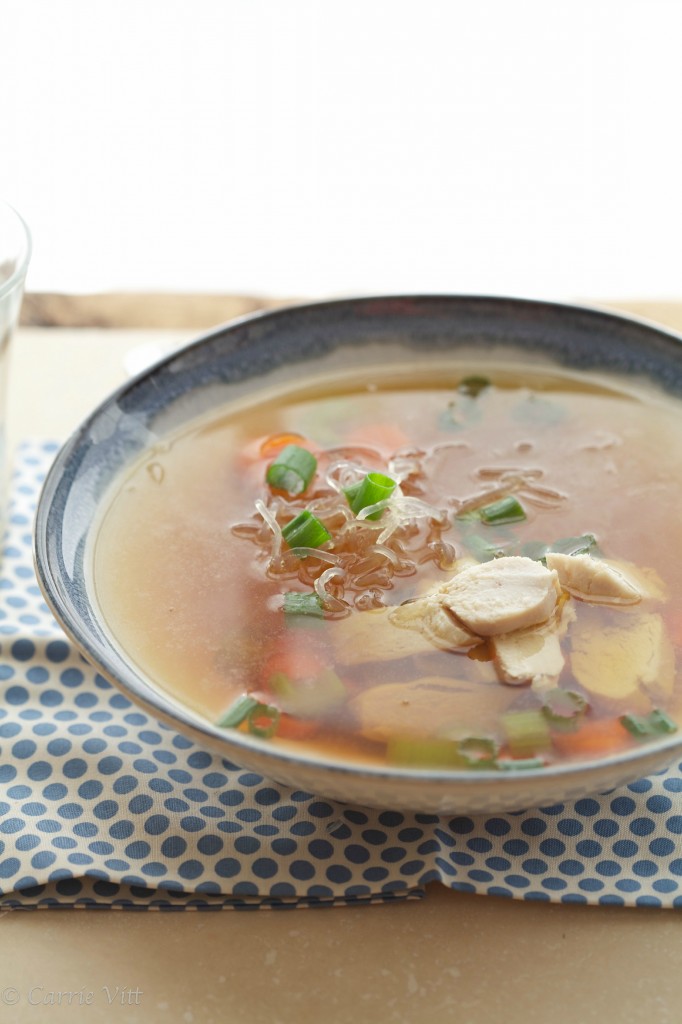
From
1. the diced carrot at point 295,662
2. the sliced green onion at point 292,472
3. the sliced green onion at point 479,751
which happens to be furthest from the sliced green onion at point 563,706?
the sliced green onion at point 292,472

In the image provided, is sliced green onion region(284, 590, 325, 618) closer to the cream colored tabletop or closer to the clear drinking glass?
the cream colored tabletop

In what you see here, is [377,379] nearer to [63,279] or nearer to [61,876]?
[61,876]

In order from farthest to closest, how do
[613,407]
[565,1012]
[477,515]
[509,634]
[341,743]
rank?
1. [613,407]
2. [477,515]
3. [509,634]
4. [341,743]
5. [565,1012]

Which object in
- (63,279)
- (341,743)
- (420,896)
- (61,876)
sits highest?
(341,743)

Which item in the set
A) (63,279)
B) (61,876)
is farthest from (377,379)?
(63,279)

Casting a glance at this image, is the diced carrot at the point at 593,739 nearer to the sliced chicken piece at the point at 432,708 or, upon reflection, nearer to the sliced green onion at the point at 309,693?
the sliced chicken piece at the point at 432,708

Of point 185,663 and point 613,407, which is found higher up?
point 613,407

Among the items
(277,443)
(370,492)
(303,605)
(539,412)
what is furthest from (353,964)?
(539,412)
